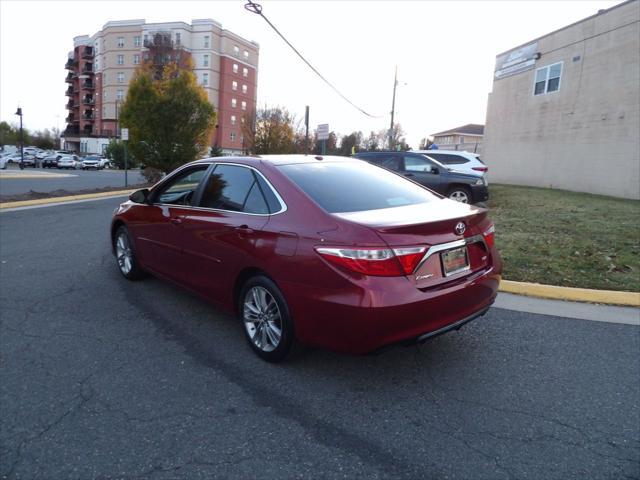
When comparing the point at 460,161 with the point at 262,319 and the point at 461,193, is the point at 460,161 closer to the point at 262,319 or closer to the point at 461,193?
the point at 461,193

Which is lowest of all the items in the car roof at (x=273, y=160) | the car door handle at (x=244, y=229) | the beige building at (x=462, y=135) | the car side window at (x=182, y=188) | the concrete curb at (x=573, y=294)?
the concrete curb at (x=573, y=294)

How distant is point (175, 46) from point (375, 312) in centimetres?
6775

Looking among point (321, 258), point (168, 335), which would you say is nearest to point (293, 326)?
point (321, 258)

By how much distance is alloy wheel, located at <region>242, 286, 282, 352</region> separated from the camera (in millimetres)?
3295

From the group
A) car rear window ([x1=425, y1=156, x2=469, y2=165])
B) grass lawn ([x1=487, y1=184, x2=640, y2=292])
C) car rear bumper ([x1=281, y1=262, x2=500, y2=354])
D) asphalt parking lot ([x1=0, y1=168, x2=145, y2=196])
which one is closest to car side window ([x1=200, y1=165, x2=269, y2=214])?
car rear bumper ([x1=281, y1=262, x2=500, y2=354])

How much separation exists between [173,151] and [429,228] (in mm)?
18748

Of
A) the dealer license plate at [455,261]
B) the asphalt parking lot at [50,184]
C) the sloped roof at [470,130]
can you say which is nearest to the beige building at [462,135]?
the sloped roof at [470,130]

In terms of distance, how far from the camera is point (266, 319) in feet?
11.1

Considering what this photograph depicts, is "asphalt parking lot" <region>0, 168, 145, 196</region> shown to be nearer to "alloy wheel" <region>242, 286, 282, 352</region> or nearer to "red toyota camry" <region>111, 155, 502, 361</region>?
"red toyota camry" <region>111, 155, 502, 361</region>

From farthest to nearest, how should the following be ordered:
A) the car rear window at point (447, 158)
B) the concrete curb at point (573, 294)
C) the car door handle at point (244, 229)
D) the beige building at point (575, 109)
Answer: the beige building at point (575, 109), the car rear window at point (447, 158), the concrete curb at point (573, 294), the car door handle at point (244, 229)

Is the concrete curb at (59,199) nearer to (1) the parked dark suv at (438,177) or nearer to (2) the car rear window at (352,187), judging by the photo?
(1) the parked dark suv at (438,177)

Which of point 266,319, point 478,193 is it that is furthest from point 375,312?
point 478,193

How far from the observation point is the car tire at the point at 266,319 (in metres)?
3.15

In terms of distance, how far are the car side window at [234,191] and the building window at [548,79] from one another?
863 inches
